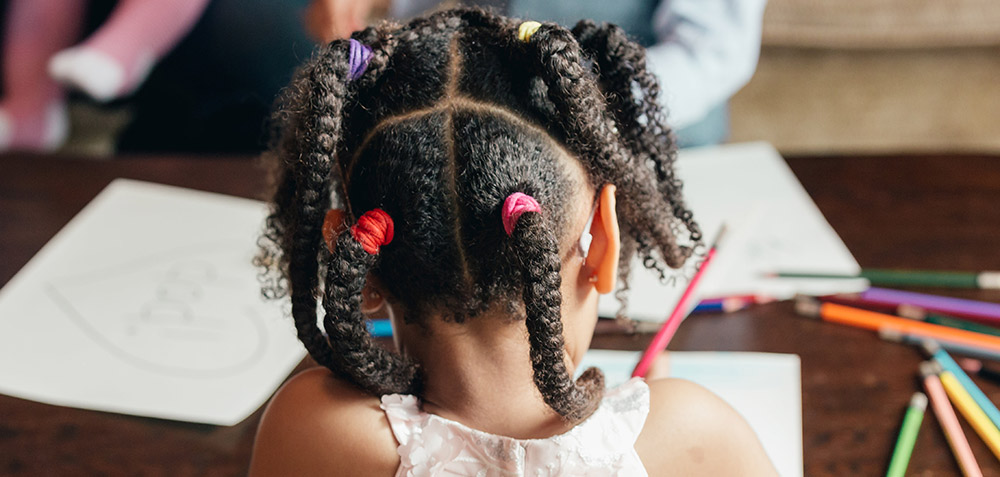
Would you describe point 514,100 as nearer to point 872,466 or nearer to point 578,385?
point 578,385

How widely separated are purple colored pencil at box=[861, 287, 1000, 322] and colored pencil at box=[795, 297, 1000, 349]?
0.02 meters

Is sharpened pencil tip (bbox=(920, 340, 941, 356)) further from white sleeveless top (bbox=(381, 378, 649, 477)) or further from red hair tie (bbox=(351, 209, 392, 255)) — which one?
red hair tie (bbox=(351, 209, 392, 255))

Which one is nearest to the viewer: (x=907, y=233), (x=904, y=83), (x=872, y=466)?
(x=872, y=466)

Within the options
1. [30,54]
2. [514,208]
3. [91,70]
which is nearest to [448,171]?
[514,208]

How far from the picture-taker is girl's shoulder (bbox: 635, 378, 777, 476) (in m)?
0.48

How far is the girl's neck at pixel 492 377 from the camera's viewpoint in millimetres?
486

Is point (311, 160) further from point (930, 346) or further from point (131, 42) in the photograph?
point (131, 42)

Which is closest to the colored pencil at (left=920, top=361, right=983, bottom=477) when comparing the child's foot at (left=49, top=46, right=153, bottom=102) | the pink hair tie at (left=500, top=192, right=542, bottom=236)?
the pink hair tie at (left=500, top=192, right=542, bottom=236)

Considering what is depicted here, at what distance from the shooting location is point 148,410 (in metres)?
0.63

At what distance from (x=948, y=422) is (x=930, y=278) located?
0.17 metres

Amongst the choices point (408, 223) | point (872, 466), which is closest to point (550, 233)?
point (408, 223)

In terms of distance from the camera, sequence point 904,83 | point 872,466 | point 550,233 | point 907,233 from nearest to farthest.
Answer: point 550,233 < point 872,466 < point 907,233 < point 904,83

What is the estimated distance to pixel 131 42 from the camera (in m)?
1.53

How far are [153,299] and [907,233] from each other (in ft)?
2.18
